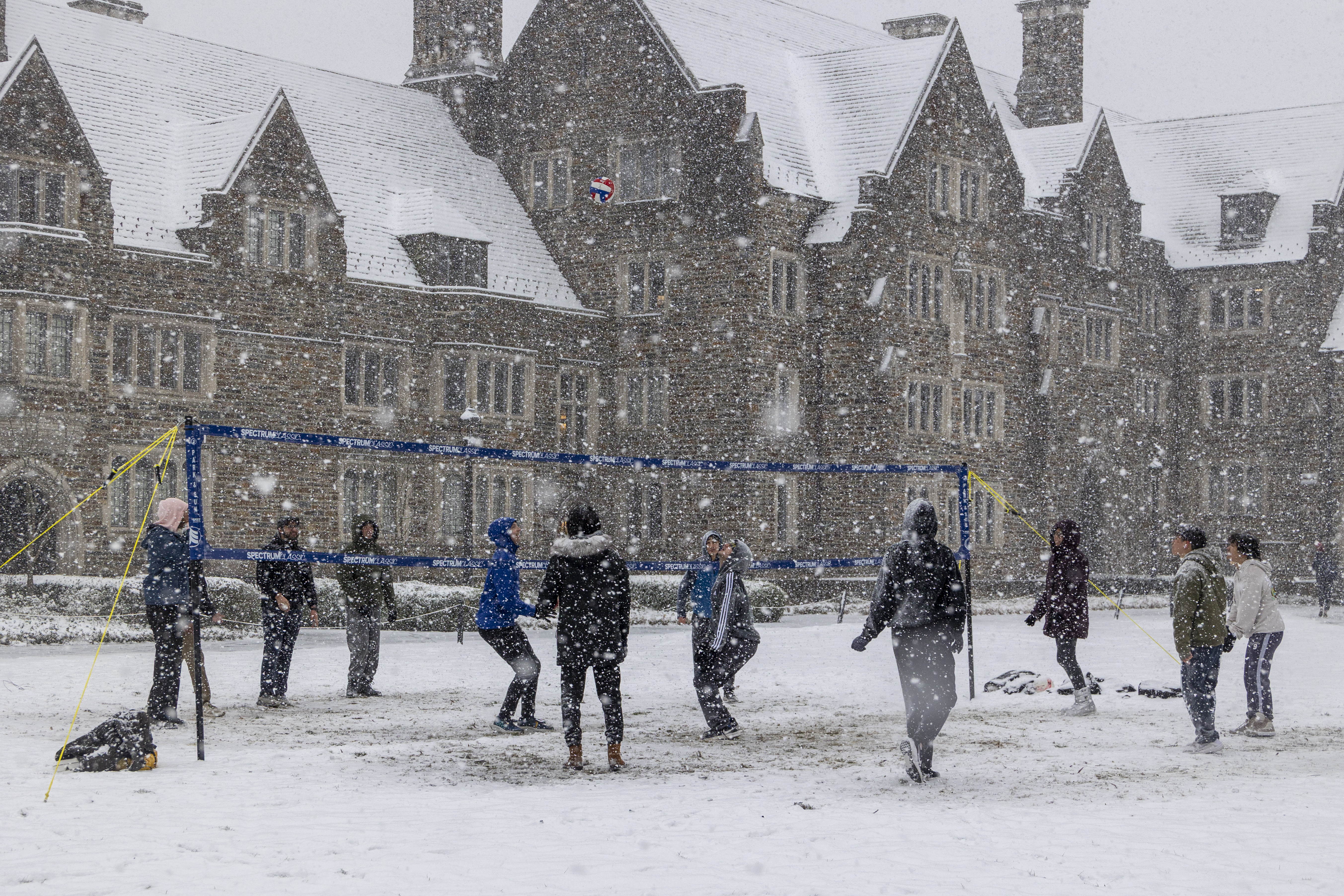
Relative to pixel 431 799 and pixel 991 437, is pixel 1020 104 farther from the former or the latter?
pixel 431 799

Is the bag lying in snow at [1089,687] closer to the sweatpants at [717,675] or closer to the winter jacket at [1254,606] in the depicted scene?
the winter jacket at [1254,606]

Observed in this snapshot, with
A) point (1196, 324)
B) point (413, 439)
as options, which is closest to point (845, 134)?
point (413, 439)

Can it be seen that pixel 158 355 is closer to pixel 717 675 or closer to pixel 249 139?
pixel 249 139

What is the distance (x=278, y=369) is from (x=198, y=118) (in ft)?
20.1

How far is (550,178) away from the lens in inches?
1623

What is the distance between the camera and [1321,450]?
48.9m

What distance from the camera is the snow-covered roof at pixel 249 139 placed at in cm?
3322

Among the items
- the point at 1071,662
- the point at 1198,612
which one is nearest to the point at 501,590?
the point at 1071,662

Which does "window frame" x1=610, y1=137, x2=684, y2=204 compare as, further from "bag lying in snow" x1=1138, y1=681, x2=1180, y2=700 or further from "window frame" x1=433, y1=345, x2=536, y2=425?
"bag lying in snow" x1=1138, y1=681, x2=1180, y2=700

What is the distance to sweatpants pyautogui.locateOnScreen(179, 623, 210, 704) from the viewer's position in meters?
13.9

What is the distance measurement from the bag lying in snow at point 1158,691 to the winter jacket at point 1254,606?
2894 millimetres

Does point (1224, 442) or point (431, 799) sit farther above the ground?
point (1224, 442)

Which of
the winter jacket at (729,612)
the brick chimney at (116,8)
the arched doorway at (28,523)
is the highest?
the brick chimney at (116,8)

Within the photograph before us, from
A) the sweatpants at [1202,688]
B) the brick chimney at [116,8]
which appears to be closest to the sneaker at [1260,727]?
the sweatpants at [1202,688]
